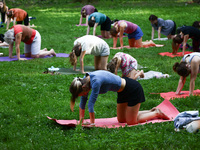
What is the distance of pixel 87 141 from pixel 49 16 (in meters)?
20.3

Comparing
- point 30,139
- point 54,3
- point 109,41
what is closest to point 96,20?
point 109,41

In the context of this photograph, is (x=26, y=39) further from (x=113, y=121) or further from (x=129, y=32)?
(x=113, y=121)

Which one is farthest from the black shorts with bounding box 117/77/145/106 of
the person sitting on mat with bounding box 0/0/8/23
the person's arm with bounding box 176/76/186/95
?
the person sitting on mat with bounding box 0/0/8/23

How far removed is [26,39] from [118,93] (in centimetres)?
729

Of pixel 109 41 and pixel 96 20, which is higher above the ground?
pixel 96 20

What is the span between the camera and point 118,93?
20.2 feet

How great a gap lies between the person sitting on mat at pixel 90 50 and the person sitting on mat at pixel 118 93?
3943mm

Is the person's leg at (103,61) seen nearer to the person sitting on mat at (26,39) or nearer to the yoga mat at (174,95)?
the person sitting on mat at (26,39)

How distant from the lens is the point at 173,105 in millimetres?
7113

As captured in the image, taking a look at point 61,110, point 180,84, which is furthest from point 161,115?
point 61,110

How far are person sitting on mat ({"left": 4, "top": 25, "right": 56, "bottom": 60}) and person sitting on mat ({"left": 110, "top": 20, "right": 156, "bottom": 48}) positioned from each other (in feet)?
10.0

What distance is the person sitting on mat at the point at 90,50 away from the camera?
9859 mm

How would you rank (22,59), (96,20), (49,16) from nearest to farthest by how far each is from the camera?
(22,59)
(96,20)
(49,16)

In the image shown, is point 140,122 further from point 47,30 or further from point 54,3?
point 54,3
